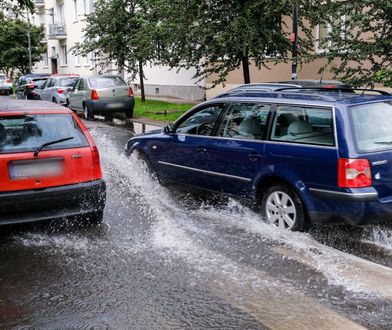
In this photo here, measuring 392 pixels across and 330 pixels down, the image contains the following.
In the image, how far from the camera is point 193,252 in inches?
211

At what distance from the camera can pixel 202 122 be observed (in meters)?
7.20

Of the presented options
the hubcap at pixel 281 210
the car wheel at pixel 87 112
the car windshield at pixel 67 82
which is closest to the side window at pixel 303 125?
the hubcap at pixel 281 210

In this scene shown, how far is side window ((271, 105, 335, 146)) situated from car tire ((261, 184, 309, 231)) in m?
0.58

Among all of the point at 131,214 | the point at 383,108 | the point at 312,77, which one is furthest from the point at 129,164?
the point at 312,77

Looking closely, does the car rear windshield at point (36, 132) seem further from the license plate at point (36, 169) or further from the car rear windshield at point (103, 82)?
the car rear windshield at point (103, 82)

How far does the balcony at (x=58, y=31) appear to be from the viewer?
154ft

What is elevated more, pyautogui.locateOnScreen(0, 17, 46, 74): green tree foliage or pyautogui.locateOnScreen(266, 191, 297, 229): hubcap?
pyautogui.locateOnScreen(0, 17, 46, 74): green tree foliage

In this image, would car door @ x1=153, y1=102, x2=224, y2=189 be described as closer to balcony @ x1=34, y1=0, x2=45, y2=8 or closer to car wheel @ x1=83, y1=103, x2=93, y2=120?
car wheel @ x1=83, y1=103, x2=93, y2=120

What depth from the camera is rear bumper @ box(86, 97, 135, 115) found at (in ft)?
63.0

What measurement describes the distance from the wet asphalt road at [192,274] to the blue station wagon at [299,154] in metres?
0.38

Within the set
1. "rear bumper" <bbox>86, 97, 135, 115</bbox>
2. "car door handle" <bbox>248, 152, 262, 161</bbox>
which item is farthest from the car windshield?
"car door handle" <bbox>248, 152, 262, 161</bbox>

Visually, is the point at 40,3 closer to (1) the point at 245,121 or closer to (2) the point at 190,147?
(2) the point at 190,147

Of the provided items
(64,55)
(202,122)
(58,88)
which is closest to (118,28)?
(58,88)

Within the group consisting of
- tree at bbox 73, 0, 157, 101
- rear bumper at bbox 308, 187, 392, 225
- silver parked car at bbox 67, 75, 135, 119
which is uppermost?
tree at bbox 73, 0, 157, 101
